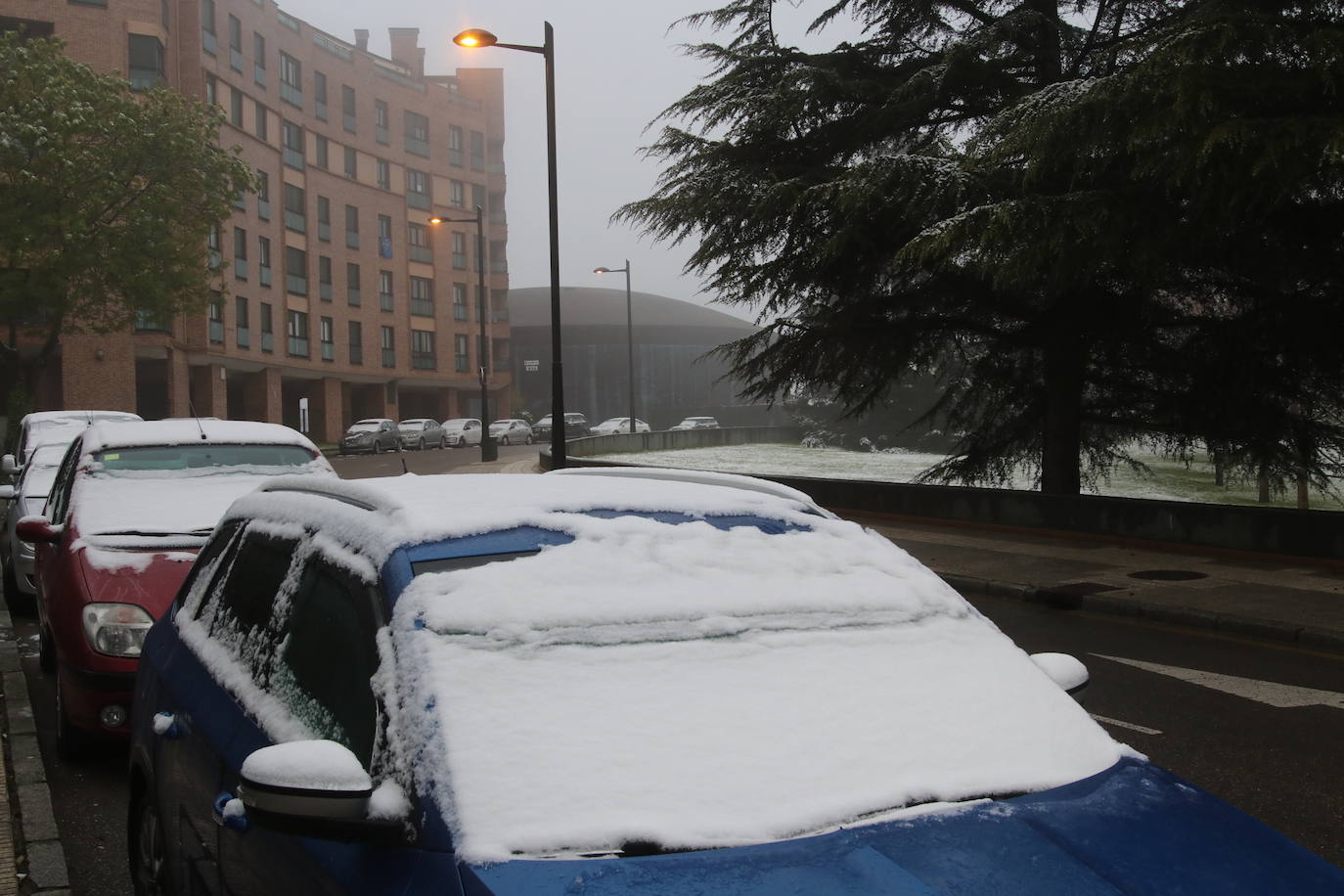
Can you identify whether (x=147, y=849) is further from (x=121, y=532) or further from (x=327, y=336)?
(x=327, y=336)

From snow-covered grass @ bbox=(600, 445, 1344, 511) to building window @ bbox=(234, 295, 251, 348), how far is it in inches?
772

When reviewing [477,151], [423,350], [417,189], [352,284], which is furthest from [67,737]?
[477,151]

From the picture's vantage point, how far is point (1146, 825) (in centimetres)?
234

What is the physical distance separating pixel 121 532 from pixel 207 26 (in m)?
52.0

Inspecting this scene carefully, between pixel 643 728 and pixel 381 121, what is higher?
pixel 381 121

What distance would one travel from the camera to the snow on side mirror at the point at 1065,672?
3.16 meters

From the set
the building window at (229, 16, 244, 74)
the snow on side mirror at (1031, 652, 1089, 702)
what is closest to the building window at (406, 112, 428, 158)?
the building window at (229, 16, 244, 74)

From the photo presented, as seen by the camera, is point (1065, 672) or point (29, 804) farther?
point (29, 804)

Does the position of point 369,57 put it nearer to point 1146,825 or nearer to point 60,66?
point 60,66

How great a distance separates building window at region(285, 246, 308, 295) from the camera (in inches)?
2415

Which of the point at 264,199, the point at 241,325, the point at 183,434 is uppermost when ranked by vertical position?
the point at 264,199

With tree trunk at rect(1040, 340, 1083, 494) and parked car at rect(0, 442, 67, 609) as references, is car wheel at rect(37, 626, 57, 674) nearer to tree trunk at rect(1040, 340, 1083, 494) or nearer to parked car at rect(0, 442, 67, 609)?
parked car at rect(0, 442, 67, 609)

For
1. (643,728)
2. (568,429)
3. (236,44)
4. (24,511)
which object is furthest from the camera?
(568,429)

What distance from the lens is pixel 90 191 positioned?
36.1 metres
